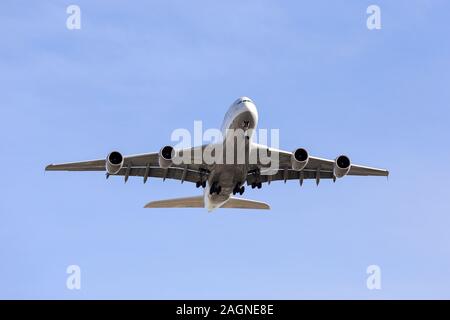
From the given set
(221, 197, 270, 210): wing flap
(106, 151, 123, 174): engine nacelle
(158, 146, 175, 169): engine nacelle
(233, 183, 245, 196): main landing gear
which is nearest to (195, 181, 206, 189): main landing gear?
(233, 183, 245, 196): main landing gear

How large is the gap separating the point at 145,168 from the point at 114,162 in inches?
181

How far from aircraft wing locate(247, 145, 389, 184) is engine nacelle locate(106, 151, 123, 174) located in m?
6.88

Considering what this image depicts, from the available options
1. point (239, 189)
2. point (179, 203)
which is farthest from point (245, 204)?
point (239, 189)

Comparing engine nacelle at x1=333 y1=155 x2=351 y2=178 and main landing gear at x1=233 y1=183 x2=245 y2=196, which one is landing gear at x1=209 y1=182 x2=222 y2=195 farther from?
engine nacelle at x1=333 y1=155 x2=351 y2=178

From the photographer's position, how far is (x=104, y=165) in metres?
41.4

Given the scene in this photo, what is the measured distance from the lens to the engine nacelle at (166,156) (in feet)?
131

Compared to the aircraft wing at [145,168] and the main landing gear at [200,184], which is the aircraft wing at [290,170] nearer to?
the main landing gear at [200,184]

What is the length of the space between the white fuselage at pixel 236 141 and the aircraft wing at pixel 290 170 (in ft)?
5.19

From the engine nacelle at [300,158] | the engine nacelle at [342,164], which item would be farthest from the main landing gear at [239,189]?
the engine nacelle at [342,164]
